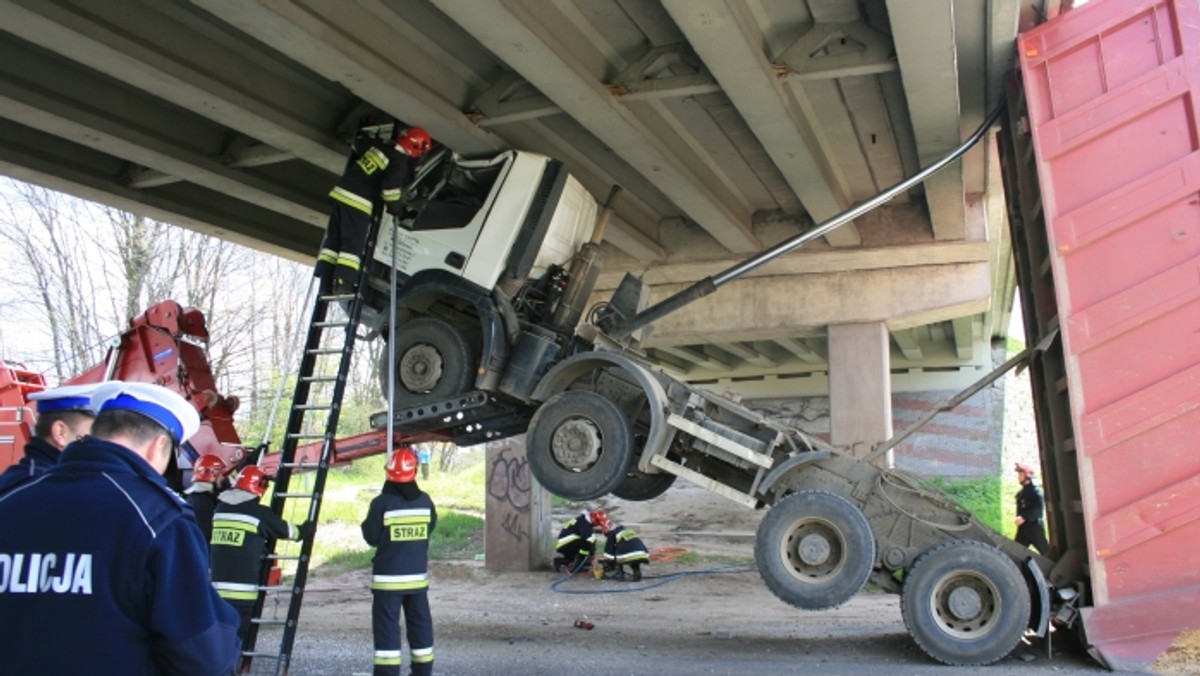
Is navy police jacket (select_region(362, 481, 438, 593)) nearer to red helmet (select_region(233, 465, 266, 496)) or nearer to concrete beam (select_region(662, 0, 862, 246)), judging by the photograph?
red helmet (select_region(233, 465, 266, 496))

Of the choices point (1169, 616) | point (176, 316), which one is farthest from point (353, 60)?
point (1169, 616)

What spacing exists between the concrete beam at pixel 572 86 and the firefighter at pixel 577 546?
6.52 metres

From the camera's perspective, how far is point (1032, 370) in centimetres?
859

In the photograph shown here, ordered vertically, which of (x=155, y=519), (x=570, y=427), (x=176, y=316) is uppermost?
(x=176, y=316)

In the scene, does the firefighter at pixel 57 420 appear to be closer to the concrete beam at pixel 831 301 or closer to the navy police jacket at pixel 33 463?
the navy police jacket at pixel 33 463

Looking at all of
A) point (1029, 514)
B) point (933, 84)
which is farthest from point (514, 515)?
point (933, 84)

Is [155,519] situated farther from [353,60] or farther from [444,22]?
[444,22]

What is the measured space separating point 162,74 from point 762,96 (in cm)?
479

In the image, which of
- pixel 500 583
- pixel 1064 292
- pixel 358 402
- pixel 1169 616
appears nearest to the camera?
pixel 1169 616

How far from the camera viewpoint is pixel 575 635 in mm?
9297

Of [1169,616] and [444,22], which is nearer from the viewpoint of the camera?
[1169,616]

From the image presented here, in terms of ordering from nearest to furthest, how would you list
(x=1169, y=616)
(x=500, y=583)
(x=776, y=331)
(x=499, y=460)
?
(x=1169, y=616)
(x=776, y=331)
(x=500, y=583)
(x=499, y=460)

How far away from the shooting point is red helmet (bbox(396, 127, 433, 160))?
805cm

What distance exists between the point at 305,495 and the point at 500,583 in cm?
823
